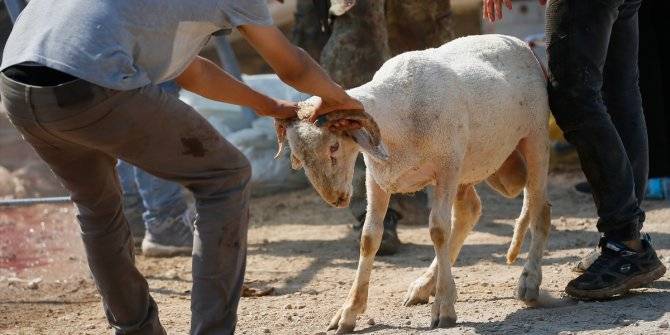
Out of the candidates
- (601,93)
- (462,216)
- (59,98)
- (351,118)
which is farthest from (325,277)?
(59,98)

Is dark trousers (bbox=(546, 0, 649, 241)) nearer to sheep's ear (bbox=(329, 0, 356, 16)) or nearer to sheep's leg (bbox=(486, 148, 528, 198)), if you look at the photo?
sheep's leg (bbox=(486, 148, 528, 198))

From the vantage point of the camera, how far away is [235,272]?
157 inches

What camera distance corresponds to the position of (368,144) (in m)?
4.47

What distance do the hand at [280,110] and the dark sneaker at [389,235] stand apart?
221 centimetres

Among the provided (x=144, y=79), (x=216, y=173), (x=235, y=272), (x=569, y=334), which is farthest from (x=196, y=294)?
(x=569, y=334)

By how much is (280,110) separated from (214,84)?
0.33 metres

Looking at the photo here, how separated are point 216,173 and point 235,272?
365mm

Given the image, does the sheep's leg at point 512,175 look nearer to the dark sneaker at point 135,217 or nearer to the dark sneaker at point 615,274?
the dark sneaker at point 615,274

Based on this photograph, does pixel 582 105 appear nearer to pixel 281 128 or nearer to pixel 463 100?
pixel 463 100

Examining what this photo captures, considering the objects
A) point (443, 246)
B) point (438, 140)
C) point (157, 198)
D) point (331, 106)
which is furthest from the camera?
point (157, 198)

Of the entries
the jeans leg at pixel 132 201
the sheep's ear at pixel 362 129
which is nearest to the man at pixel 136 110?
the sheep's ear at pixel 362 129

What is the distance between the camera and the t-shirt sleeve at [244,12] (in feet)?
12.0

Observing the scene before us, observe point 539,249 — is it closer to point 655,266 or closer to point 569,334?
point 655,266

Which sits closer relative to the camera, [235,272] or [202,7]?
[202,7]
